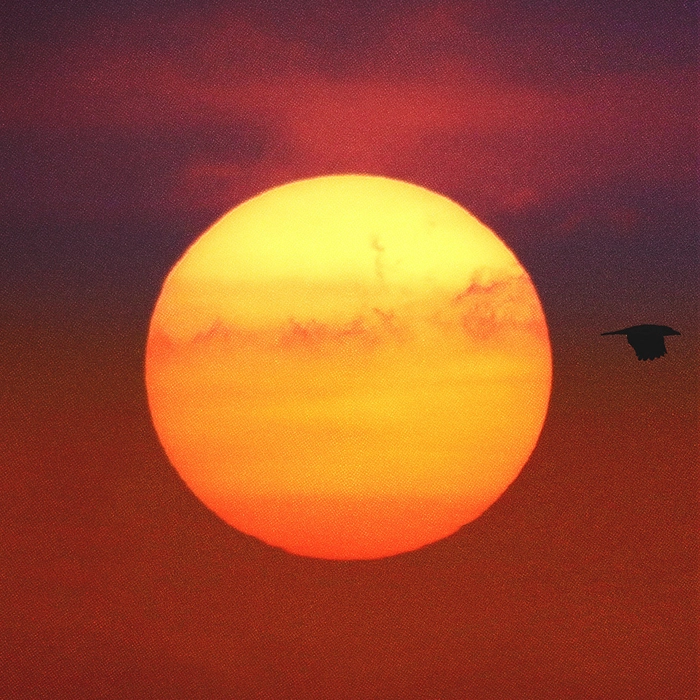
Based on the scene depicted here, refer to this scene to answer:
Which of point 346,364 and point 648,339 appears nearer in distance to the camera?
point 346,364

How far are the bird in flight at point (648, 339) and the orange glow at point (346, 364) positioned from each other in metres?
0.86

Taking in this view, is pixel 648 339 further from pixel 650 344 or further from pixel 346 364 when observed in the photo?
pixel 346 364

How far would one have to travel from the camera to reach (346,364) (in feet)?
28.5

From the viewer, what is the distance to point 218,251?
29.6 feet

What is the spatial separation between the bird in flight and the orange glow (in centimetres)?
86

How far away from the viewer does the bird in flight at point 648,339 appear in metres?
9.55

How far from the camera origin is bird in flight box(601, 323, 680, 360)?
9.55 metres

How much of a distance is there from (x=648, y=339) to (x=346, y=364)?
227 centimetres

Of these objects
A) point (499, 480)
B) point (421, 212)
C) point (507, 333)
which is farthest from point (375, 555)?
point (421, 212)

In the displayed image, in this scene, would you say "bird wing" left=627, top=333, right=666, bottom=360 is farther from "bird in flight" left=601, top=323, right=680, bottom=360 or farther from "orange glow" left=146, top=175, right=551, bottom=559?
"orange glow" left=146, top=175, right=551, bottom=559

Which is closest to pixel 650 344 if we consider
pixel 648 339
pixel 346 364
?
pixel 648 339

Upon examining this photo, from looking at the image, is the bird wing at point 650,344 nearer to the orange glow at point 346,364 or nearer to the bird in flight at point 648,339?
the bird in flight at point 648,339

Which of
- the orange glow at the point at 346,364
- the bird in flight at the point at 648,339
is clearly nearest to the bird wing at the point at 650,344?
the bird in flight at the point at 648,339

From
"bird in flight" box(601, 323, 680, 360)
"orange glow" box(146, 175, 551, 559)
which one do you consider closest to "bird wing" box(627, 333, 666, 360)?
"bird in flight" box(601, 323, 680, 360)
